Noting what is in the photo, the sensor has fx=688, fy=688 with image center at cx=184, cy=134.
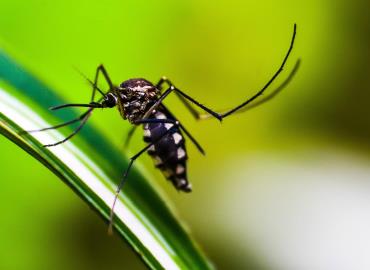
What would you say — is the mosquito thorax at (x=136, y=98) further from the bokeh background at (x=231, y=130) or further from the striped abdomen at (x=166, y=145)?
the bokeh background at (x=231, y=130)

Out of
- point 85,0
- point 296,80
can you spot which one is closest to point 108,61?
point 85,0

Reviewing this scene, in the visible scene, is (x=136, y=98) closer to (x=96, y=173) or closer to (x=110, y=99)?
(x=110, y=99)

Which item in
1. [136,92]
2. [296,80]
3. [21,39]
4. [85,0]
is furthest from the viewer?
[296,80]

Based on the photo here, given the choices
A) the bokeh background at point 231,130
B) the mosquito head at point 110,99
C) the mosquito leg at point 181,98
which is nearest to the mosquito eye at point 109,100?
the mosquito head at point 110,99

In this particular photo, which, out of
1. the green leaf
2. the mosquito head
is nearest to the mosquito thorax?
the mosquito head

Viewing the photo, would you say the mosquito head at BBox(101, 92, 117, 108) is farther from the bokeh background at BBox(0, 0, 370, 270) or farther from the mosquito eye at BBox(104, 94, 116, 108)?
the bokeh background at BBox(0, 0, 370, 270)

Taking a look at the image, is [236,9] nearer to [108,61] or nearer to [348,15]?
[348,15]
